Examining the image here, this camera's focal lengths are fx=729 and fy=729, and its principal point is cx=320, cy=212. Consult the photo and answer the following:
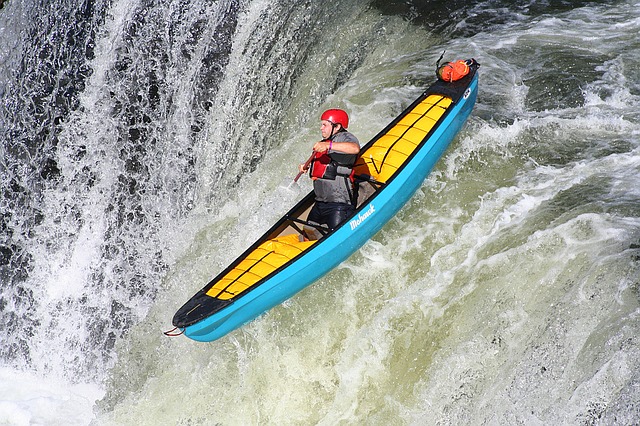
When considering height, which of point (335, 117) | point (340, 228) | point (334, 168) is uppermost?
point (335, 117)

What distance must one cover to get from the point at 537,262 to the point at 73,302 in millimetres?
4842

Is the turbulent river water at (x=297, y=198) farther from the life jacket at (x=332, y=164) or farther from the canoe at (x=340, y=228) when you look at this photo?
the life jacket at (x=332, y=164)

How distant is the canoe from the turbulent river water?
8.3 inches

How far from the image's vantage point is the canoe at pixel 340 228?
579cm

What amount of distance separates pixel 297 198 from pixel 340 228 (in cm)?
104

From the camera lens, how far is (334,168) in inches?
247

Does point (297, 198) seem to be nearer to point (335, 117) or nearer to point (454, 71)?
point (335, 117)

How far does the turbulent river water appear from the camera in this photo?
17.4 feet

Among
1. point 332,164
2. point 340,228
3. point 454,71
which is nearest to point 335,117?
point 332,164

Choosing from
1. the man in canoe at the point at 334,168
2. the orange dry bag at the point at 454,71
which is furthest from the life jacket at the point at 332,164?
the orange dry bag at the point at 454,71

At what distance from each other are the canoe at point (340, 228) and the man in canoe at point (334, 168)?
0.14 meters

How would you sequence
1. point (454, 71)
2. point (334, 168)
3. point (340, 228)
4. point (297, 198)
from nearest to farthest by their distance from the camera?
1. point (340, 228)
2. point (334, 168)
3. point (297, 198)
4. point (454, 71)

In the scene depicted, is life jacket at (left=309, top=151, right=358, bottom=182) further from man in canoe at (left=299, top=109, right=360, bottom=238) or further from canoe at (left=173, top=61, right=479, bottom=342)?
canoe at (left=173, top=61, right=479, bottom=342)

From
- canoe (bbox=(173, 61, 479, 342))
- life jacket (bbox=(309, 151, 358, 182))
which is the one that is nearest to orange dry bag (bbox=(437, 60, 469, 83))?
canoe (bbox=(173, 61, 479, 342))
